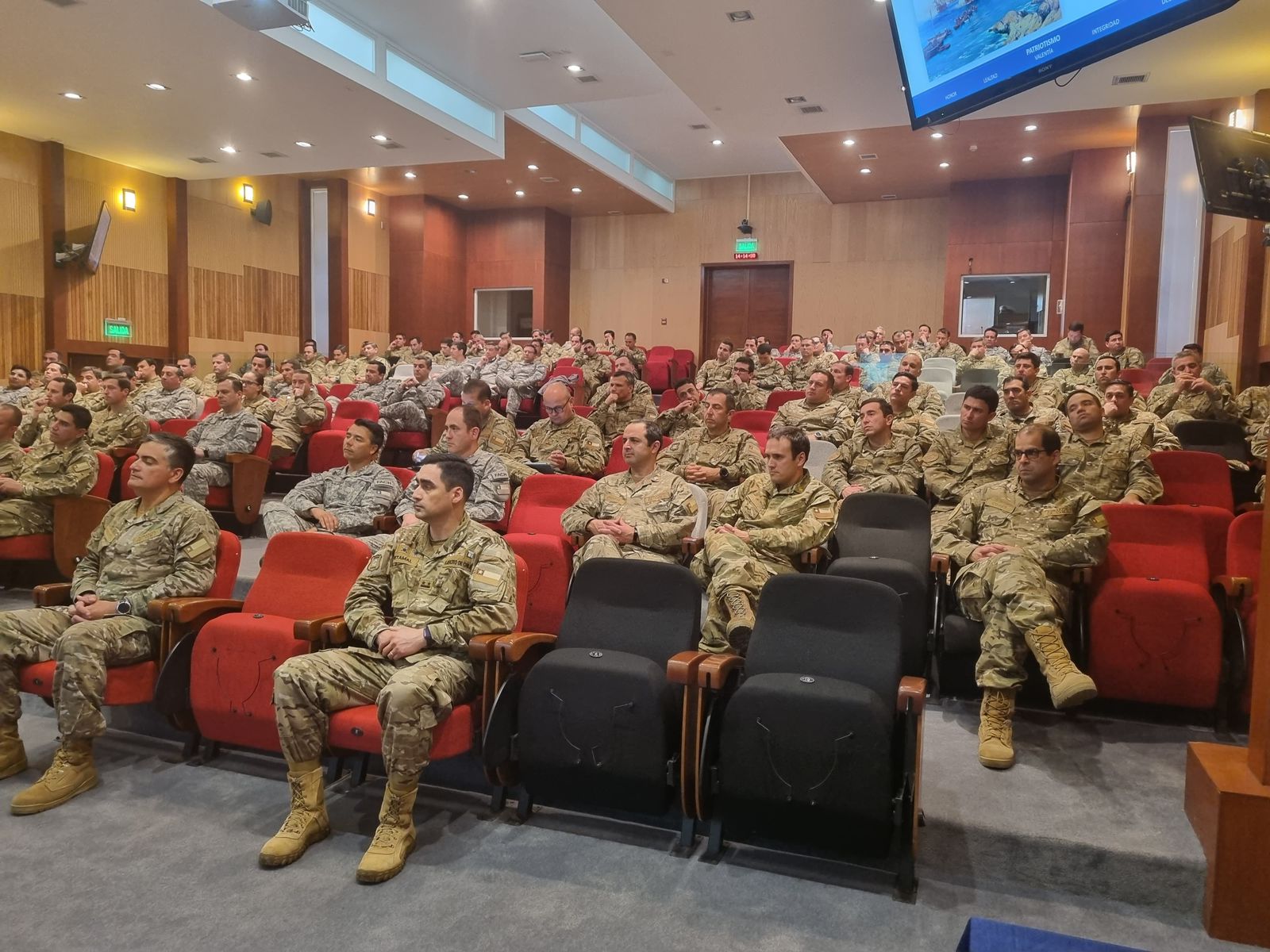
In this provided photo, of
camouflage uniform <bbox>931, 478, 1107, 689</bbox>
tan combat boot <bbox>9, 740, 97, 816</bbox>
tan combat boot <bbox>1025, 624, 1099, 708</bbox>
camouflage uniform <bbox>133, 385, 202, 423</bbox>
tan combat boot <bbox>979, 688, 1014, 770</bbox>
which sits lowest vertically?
tan combat boot <bbox>9, 740, 97, 816</bbox>

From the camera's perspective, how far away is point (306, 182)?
38.3ft

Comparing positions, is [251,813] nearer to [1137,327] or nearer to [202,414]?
[202,414]

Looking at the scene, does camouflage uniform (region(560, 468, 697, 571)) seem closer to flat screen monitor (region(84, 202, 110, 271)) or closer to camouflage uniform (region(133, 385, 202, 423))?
camouflage uniform (region(133, 385, 202, 423))

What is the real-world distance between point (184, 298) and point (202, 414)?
157 inches

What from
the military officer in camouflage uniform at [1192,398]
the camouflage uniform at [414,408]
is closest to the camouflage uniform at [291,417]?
the camouflage uniform at [414,408]

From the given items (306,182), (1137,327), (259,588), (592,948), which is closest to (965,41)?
(259,588)

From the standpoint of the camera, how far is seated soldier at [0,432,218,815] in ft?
8.40

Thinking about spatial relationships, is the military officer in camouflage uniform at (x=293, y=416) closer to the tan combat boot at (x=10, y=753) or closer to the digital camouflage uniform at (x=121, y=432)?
the digital camouflage uniform at (x=121, y=432)

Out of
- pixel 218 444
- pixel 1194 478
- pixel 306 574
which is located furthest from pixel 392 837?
pixel 1194 478

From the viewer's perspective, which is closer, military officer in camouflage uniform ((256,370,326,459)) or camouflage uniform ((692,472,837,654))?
camouflage uniform ((692,472,837,654))

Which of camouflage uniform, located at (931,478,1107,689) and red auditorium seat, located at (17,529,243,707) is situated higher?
camouflage uniform, located at (931,478,1107,689)

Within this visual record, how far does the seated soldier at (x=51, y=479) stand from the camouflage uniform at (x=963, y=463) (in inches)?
157

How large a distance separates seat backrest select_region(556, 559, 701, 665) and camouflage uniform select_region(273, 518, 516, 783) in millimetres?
208

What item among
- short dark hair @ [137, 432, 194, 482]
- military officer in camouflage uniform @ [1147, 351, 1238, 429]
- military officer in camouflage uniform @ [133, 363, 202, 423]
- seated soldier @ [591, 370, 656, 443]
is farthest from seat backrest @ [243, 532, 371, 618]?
military officer in camouflage uniform @ [1147, 351, 1238, 429]
